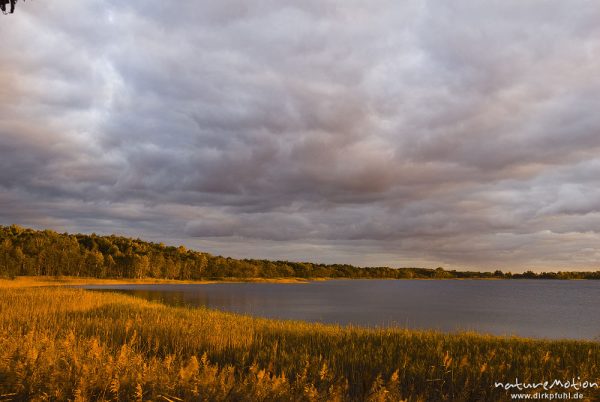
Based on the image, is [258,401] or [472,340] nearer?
[258,401]

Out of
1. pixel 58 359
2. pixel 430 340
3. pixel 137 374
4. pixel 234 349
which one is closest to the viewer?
pixel 137 374

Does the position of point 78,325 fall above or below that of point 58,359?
below

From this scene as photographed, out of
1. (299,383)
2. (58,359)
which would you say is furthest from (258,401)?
(58,359)

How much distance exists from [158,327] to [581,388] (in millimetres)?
17501

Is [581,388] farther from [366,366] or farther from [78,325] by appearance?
[78,325]

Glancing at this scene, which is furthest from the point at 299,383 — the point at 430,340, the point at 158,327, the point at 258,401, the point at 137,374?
the point at 158,327

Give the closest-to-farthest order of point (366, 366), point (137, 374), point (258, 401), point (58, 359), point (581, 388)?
point (258, 401) < point (137, 374) < point (58, 359) < point (581, 388) < point (366, 366)

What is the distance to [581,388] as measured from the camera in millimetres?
12102

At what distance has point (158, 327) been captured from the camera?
68.9 ft

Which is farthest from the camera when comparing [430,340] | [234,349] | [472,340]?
[472,340]

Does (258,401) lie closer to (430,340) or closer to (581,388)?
(581,388)

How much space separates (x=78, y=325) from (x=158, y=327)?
3.93 metres

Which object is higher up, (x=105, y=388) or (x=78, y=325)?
(x=105, y=388)

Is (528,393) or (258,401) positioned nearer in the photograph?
(258,401)
